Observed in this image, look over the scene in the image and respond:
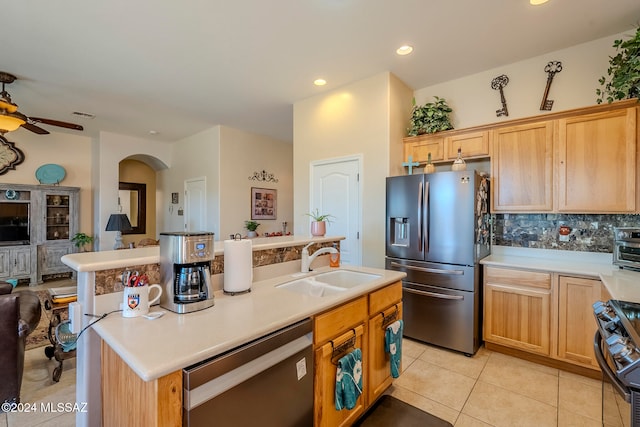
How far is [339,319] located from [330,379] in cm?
32

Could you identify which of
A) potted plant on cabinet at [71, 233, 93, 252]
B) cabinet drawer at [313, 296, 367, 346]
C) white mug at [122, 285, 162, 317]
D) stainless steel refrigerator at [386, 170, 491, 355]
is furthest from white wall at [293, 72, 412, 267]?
potted plant on cabinet at [71, 233, 93, 252]

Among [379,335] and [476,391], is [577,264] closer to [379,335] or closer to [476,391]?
[476,391]

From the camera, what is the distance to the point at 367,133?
11.7ft

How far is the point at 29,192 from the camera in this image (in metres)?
5.32

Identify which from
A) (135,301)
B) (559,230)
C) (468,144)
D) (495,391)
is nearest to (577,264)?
(559,230)

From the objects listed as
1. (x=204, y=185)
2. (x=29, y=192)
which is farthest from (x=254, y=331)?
(x=29, y=192)

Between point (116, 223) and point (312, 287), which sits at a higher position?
point (116, 223)

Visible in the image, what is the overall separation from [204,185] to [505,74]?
5203 millimetres

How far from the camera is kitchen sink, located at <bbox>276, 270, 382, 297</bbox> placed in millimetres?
1985

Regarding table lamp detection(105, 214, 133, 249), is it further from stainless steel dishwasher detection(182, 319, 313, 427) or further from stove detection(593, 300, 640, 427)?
stove detection(593, 300, 640, 427)

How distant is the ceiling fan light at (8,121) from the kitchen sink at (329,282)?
3.51m

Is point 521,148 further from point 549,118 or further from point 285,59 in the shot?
point 285,59

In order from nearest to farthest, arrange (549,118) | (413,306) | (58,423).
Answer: (58,423) < (549,118) < (413,306)

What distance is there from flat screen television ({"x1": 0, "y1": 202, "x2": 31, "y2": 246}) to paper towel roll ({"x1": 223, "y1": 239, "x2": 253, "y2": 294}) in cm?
601
